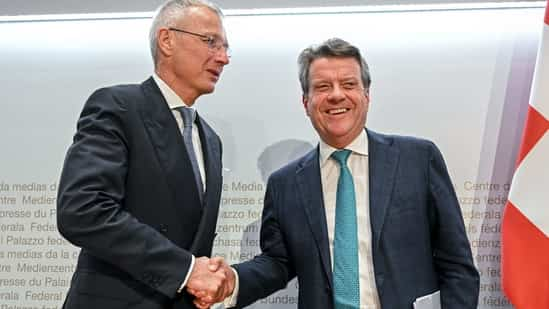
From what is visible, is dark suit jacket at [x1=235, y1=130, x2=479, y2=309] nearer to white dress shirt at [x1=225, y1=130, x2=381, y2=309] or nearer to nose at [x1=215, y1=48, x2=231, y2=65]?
white dress shirt at [x1=225, y1=130, x2=381, y2=309]

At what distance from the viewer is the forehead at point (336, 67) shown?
1928 mm

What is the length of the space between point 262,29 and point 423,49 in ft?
2.30

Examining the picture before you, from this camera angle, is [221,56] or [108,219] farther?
[221,56]

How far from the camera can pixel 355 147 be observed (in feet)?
6.42

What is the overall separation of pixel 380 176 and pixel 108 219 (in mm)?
824

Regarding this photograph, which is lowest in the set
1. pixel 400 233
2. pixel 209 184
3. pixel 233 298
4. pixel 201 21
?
pixel 233 298

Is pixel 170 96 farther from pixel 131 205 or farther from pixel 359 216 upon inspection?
pixel 359 216

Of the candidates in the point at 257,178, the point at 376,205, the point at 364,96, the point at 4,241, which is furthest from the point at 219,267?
the point at 4,241

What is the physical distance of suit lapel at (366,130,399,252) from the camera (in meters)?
1.82

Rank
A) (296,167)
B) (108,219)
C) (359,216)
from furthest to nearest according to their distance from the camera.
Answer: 1. (296,167)
2. (359,216)
3. (108,219)

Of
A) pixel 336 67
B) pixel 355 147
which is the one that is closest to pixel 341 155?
pixel 355 147

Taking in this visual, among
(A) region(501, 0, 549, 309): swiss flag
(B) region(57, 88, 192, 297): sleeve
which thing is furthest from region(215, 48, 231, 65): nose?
(A) region(501, 0, 549, 309): swiss flag

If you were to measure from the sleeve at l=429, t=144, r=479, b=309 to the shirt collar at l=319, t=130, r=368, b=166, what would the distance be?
8.6 inches

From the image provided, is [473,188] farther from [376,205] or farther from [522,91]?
[376,205]
